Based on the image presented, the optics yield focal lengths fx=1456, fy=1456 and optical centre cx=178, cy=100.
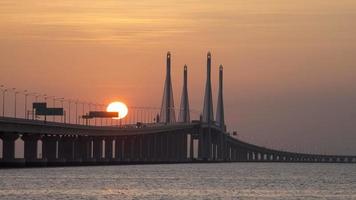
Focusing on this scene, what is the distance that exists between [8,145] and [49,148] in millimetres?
24301

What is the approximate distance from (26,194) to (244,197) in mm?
15347

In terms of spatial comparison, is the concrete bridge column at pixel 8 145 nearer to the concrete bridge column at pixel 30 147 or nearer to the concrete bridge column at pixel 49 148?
the concrete bridge column at pixel 30 147

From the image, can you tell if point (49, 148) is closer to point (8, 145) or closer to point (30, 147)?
point (30, 147)

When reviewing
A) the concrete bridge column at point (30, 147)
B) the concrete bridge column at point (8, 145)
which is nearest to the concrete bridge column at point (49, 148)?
the concrete bridge column at point (30, 147)

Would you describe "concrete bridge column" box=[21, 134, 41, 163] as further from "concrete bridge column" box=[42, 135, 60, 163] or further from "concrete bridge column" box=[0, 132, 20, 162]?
"concrete bridge column" box=[0, 132, 20, 162]

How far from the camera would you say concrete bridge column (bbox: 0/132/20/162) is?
17088cm

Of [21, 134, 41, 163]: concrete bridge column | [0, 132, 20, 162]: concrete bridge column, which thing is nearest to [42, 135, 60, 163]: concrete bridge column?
[21, 134, 41, 163]: concrete bridge column

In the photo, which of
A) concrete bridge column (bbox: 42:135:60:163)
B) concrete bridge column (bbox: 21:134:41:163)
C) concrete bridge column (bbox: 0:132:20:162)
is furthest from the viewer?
concrete bridge column (bbox: 42:135:60:163)

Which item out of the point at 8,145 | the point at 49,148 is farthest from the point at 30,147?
the point at 49,148

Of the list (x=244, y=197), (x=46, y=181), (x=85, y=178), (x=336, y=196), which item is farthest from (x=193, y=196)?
(x=85, y=178)

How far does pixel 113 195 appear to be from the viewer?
3979 inches

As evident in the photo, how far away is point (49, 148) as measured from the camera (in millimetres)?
195000

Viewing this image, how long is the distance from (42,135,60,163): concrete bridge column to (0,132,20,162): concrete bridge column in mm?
19494

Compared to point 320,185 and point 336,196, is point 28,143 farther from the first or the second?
point 336,196
